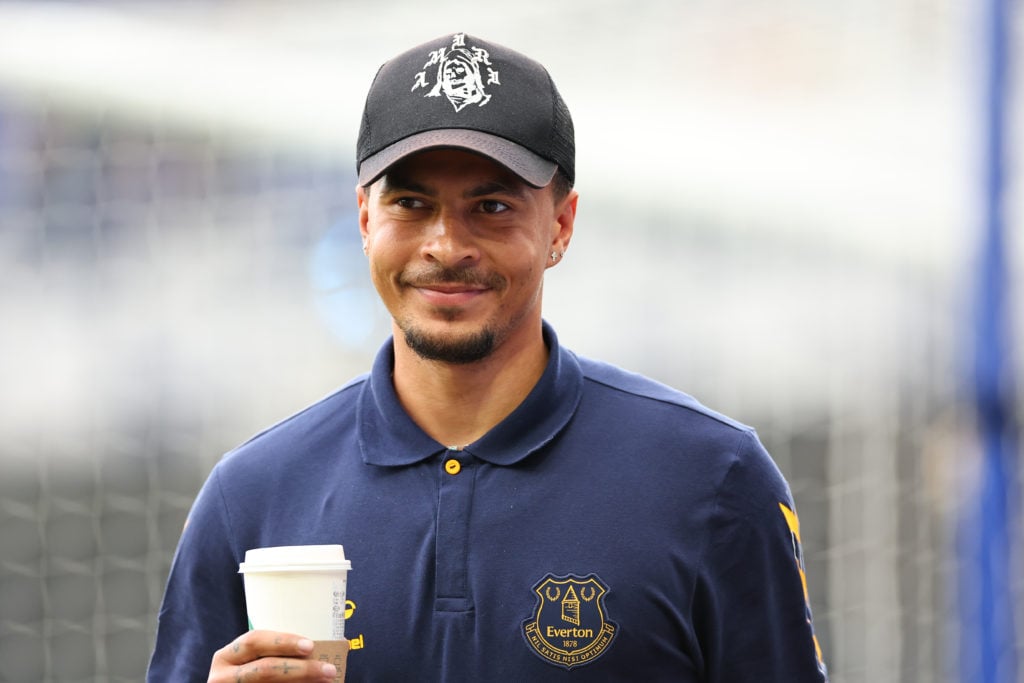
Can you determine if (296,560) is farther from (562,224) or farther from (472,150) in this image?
(562,224)

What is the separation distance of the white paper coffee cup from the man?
245 mm

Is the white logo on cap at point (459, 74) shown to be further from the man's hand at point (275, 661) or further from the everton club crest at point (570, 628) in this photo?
the man's hand at point (275, 661)

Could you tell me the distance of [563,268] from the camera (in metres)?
5.55

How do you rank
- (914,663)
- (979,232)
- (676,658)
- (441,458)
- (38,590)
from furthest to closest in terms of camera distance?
(38,590), (914,663), (979,232), (441,458), (676,658)

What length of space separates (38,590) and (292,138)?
6.71ft

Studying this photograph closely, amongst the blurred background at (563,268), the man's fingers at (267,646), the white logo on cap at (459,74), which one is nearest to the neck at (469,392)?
the white logo on cap at (459,74)

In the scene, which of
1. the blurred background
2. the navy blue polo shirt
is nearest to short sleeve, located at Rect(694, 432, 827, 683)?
the navy blue polo shirt

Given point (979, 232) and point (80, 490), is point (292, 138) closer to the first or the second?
point (80, 490)

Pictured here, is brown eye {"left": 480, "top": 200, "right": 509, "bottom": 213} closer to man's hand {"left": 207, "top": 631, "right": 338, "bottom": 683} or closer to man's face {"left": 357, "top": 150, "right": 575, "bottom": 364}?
man's face {"left": 357, "top": 150, "right": 575, "bottom": 364}

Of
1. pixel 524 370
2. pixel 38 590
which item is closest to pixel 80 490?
pixel 38 590

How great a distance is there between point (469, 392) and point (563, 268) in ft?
11.3

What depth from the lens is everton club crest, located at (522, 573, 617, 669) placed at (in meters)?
1.91

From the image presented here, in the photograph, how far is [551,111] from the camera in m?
2.15

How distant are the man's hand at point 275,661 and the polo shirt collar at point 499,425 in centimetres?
45
